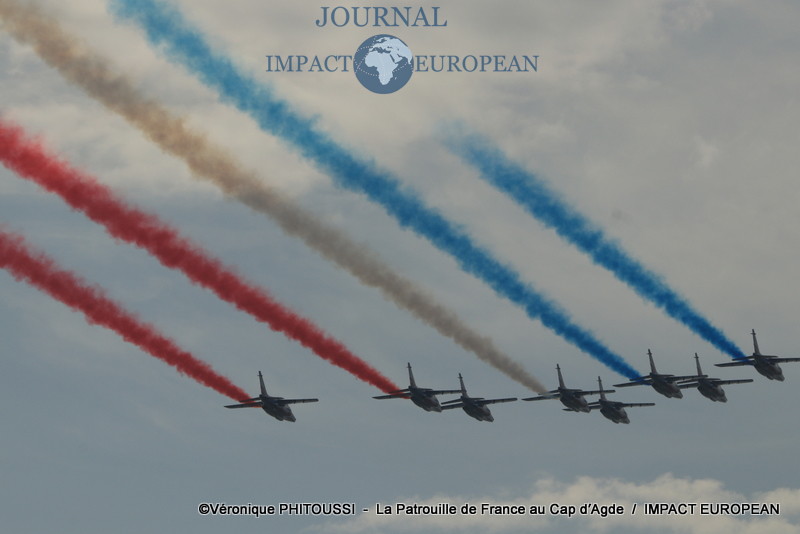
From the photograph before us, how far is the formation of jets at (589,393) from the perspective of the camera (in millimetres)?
119125

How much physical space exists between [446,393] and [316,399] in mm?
10216

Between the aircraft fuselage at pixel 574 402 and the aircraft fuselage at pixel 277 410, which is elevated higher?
the aircraft fuselage at pixel 574 402

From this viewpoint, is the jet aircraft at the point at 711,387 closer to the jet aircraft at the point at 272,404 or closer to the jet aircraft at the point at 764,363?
the jet aircraft at the point at 764,363

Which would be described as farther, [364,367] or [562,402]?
[562,402]

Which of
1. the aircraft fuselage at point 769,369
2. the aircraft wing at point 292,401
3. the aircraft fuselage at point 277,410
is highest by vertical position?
the aircraft fuselage at point 769,369

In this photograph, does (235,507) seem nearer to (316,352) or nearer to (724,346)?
(316,352)

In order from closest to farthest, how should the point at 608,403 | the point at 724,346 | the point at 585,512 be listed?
the point at 585,512
the point at 724,346
the point at 608,403

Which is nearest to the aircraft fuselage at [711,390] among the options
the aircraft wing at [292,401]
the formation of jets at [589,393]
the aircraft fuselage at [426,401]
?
the formation of jets at [589,393]

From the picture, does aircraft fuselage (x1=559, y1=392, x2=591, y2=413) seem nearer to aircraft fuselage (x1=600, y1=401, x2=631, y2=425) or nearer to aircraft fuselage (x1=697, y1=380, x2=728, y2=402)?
aircraft fuselage (x1=600, y1=401, x2=631, y2=425)

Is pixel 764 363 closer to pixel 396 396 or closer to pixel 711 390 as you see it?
pixel 711 390

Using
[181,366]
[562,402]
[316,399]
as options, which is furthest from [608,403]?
[181,366]

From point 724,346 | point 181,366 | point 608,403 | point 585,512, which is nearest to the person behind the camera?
point 181,366

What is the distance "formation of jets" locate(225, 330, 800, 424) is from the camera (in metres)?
119

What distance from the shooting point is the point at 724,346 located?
405 ft
